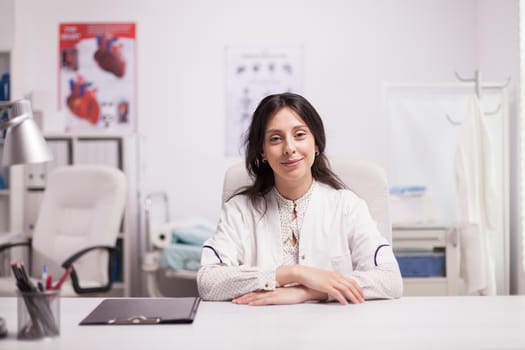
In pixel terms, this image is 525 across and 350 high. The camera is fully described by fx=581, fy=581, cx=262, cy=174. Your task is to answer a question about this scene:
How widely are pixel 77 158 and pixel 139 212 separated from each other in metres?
0.59

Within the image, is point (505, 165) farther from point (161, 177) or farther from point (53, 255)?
Answer: point (53, 255)

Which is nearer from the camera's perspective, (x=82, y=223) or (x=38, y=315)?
(x=38, y=315)

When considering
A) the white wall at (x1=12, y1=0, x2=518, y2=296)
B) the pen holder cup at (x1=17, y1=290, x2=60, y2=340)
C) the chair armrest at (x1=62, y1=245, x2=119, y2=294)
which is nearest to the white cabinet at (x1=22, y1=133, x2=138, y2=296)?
the white wall at (x1=12, y1=0, x2=518, y2=296)

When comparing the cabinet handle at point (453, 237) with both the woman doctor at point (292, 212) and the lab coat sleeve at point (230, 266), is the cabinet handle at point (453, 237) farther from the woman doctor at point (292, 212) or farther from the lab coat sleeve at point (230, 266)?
the lab coat sleeve at point (230, 266)

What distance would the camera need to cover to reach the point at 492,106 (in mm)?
3293

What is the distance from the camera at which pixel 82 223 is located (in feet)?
10.1

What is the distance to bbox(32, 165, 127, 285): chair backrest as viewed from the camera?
117 inches

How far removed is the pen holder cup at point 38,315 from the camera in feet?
3.55

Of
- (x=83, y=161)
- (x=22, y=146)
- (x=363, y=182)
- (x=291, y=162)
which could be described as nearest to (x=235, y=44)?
(x=83, y=161)

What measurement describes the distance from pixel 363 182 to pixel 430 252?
1.41 meters

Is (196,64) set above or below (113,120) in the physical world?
above

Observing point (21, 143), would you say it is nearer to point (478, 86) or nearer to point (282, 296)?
point (282, 296)

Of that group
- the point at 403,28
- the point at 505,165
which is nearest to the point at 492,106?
the point at 505,165

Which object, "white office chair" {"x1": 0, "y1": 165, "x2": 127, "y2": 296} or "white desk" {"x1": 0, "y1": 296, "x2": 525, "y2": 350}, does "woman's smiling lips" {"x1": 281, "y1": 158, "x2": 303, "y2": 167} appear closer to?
"white desk" {"x1": 0, "y1": 296, "x2": 525, "y2": 350}
